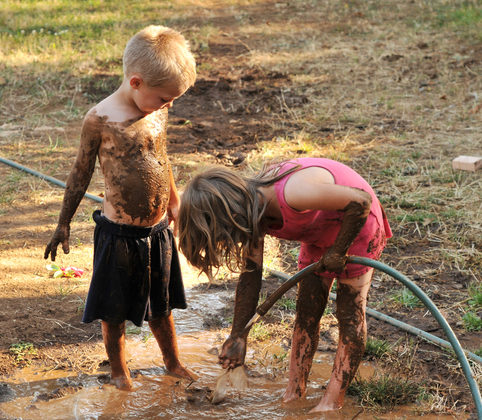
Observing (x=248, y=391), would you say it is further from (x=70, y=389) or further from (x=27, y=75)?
(x=27, y=75)

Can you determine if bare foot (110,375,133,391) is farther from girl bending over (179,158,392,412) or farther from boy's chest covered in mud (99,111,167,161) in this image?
boy's chest covered in mud (99,111,167,161)

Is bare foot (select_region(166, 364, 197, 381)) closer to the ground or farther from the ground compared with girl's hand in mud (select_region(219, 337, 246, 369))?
closer to the ground

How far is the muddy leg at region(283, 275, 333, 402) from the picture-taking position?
2793mm

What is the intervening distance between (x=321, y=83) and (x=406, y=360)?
4945 mm

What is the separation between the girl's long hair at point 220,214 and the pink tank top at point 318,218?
73 mm

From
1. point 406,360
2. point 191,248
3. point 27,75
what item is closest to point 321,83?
point 27,75

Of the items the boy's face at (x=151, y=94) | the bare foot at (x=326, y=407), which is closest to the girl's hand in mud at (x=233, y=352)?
the bare foot at (x=326, y=407)

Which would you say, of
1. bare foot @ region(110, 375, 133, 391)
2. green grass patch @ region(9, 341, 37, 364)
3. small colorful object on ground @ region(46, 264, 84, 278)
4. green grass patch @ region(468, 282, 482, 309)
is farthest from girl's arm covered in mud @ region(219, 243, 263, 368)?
small colorful object on ground @ region(46, 264, 84, 278)

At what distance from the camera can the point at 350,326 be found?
2662 millimetres

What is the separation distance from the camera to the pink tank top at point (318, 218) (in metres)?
2.42

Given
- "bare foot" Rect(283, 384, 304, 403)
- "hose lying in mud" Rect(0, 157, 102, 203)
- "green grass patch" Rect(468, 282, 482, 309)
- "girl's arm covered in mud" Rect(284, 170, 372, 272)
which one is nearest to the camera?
"girl's arm covered in mud" Rect(284, 170, 372, 272)

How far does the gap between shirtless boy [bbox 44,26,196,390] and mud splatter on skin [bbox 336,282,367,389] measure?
775 mm

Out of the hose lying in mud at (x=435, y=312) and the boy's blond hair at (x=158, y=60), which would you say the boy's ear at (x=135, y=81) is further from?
the hose lying in mud at (x=435, y=312)

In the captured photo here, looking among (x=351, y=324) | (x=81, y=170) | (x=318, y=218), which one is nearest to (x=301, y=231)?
(x=318, y=218)
